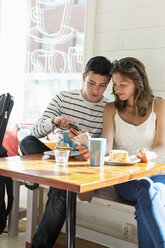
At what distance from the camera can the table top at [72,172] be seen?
118 centimetres

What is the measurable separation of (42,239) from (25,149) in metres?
0.55

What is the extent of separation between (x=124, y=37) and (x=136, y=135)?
29.2 inches

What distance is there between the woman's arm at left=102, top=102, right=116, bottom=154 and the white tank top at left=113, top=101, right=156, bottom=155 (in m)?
0.05

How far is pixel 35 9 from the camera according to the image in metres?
3.19

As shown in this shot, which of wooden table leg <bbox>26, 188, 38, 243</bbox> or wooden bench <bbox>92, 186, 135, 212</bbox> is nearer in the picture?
wooden bench <bbox>92, 186, 135, 212</bbox>

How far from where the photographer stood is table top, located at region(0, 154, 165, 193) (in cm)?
118

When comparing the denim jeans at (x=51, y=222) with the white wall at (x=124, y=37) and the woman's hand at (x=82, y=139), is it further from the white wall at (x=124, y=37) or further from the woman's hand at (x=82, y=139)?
the white wall at (x=124, y=37)

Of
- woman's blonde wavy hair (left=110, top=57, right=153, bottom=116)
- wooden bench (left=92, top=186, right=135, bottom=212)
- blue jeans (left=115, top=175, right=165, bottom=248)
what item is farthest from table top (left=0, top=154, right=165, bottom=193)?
woman's blonde wavy hair (left=110, top=57, right=153, bottom=116)

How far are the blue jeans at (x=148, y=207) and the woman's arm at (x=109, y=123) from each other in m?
0.36

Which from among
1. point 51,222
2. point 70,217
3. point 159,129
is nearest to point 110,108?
point 159,129

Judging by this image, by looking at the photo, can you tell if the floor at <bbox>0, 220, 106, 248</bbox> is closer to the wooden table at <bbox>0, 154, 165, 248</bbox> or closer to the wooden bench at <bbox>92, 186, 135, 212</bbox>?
the wooden bench at <bbox>92, 186, 135, 212</bbox>

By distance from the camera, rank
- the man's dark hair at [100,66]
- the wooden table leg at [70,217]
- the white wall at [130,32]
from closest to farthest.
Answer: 1. the wooden table leg at [70,217]
2. the man's dark hair at [100,66]
3. the white wall at [130,32]

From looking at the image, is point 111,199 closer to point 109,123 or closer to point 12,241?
point 109,123

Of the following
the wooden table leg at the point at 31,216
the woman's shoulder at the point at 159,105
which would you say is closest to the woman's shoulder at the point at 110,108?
the woman's shoulder at the point at 159,105
